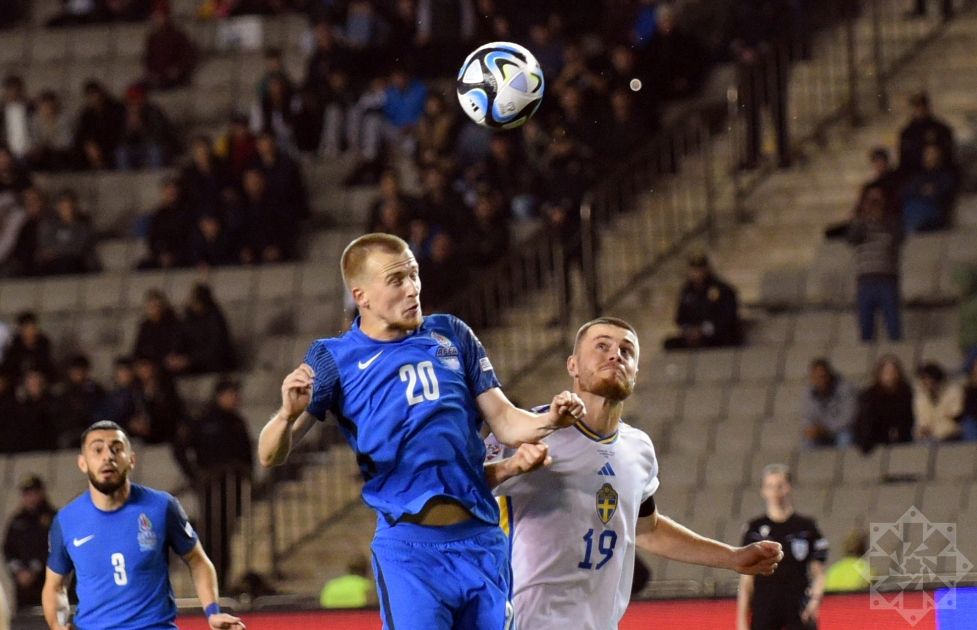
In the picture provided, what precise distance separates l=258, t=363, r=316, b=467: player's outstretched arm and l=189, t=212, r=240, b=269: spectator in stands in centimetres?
1171

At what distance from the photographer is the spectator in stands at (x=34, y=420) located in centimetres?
1616

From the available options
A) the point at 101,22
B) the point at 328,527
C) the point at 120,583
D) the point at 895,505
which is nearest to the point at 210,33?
the point at 101,22

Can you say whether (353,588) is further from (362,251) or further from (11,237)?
(362,251)

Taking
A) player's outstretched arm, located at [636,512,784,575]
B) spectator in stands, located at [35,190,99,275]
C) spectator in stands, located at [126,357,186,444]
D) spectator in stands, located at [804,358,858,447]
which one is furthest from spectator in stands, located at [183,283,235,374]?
player's outstretched arm, located at [636,512,784,575]

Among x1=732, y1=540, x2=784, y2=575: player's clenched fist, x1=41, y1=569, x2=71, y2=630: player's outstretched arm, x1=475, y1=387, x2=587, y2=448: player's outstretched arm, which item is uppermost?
x1=475, y1=387, x2=587, y2=448: player's outstretched arm

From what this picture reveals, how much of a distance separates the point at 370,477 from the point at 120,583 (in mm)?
2922

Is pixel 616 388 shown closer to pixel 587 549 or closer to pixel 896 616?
pixel 587 549

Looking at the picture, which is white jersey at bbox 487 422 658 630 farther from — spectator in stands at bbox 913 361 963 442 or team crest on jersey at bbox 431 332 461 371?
spectator in stands at bbox 913 361 963 442

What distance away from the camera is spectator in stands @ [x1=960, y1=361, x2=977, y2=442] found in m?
13.2

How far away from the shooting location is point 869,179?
628 inches

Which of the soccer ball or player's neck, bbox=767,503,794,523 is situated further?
player's neck, bbox=767,503,794,523

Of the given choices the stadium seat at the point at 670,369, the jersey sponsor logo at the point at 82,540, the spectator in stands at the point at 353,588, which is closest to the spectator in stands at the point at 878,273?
the stadium seat at the point at 670,369

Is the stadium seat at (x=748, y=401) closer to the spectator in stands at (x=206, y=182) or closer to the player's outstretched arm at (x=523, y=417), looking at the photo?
the spectator in stands at (x=206, y=182)

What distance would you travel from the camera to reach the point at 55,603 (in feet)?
28.4
